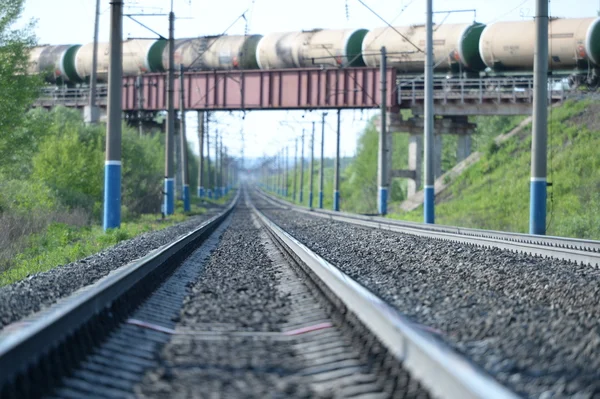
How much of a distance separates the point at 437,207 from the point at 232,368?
35.8m

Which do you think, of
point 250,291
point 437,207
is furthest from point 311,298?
point 437,207

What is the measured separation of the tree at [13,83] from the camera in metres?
25.2

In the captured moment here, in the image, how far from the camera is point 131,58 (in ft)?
169

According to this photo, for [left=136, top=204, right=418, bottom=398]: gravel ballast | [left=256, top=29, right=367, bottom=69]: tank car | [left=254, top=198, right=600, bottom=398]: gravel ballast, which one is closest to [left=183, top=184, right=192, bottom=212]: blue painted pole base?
[left=256, top=29, right=367, bottom=69]: tank car

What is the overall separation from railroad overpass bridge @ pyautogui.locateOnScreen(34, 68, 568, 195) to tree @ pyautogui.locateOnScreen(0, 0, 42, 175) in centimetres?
1928

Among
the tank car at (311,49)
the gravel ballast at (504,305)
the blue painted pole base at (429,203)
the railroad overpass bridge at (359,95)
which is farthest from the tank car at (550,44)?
the gravel ballast at (504,305)

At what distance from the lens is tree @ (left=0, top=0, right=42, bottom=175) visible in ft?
82.7

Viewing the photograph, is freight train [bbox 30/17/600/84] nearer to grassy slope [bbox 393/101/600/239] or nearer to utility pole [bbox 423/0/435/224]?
grassy slope [bbox 393/101/600/239]

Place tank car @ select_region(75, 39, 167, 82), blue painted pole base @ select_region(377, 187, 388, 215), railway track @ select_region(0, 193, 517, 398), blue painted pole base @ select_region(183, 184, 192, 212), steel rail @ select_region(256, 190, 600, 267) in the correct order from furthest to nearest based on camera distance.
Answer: tank car @ select_region(75, 39, 167, 82)
blue painted pole base @ select_region(183, 184, 192, 212)
blue painted pole base @ select_region(377, 187, 388, 215)
steel rail @ select_region(256, 190, 600, 267)
railway track @ select_region(0, 193, 517, 398)

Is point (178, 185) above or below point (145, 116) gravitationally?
below

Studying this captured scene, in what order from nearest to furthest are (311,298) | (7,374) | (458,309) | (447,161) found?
(7,374), (458,309), (311,298), (447,161)

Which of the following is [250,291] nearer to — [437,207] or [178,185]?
[437,207]

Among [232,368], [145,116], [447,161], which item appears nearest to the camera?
[232,368]

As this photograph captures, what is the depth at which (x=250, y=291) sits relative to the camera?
27.7ft
